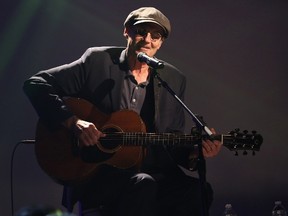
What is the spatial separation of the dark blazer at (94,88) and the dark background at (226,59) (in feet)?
2.71

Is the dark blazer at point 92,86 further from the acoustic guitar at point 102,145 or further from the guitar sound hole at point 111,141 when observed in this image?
the guitar sound hole at point 111,141

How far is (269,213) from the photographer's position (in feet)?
14.7

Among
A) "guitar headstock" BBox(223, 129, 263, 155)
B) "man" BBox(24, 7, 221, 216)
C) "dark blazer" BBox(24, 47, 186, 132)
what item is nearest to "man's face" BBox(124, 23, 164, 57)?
"man" BBox(24, 7, 221, 216)

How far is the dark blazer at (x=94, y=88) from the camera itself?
3.25 meters

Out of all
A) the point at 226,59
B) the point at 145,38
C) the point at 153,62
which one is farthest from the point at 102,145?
the point at 226,59

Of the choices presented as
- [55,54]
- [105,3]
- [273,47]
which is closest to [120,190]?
[55,54]

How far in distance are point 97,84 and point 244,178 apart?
171 cm

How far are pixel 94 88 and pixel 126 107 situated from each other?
0.78 feet

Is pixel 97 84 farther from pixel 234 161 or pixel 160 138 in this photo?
pixel 234 161

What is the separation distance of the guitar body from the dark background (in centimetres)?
110

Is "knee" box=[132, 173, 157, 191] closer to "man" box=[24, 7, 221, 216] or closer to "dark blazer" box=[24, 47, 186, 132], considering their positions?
"man" box=[24, 7, 221, 216]

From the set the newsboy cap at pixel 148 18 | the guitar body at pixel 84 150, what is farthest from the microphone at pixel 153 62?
the newsboy cap at pixel 148 18

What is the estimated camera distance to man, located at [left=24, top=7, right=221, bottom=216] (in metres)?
3.05

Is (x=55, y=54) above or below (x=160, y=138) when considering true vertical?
above
